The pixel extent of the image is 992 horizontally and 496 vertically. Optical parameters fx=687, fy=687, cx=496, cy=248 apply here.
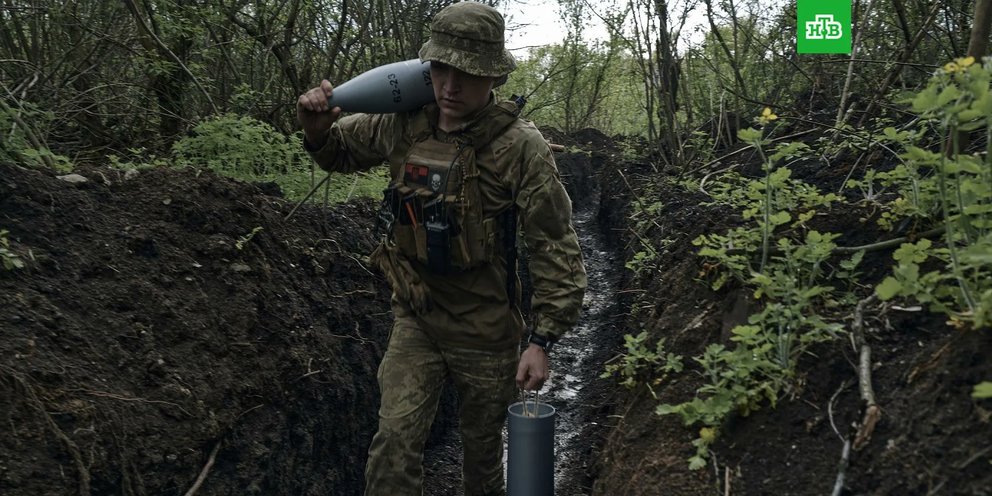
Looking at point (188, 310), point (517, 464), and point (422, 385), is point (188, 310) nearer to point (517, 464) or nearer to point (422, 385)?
point (422, 385)

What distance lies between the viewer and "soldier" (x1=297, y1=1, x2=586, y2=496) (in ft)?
9.68

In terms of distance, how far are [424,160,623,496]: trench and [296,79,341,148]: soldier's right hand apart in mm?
2197

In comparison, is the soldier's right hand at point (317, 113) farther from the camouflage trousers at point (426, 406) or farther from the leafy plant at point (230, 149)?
the leafy plant at point (230, 149)

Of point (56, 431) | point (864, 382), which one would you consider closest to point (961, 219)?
point (864, 382)

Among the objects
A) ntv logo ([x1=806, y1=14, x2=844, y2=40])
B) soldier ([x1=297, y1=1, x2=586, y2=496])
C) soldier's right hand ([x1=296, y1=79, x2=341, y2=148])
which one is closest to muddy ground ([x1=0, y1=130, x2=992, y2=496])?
soldier ([x1=297, y1=1, x2=586, y2=496])

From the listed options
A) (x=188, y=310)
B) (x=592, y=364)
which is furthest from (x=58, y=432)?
(x=592, y=364)

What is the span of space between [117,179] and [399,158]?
1.57 m

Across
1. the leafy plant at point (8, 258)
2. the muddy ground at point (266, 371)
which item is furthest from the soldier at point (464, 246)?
the leafy plant at point (8, 258)

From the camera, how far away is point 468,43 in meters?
2.87

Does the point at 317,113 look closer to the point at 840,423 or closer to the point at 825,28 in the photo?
the point at 840,423

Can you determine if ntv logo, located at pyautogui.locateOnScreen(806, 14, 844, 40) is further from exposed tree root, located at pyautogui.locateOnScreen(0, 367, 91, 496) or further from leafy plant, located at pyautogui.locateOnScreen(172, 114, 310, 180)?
exposed tree root, located at pyautogui.locateOnScreen(0, 367, 91, 496)

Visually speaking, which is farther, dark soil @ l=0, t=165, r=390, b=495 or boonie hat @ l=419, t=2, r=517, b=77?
boonie hat @ l=419, t=2, r=517, b=77

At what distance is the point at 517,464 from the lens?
289 centimetres

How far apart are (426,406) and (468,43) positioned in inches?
62.5
